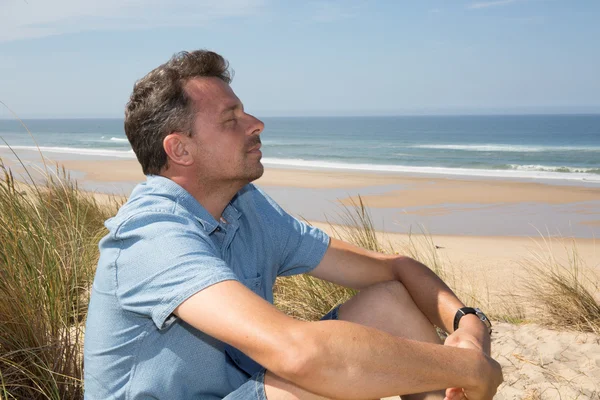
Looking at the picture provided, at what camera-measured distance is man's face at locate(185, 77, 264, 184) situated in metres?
2.00

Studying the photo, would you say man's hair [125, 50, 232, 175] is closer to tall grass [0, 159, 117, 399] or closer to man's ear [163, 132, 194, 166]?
man's ear [163, 132, 194, 166]

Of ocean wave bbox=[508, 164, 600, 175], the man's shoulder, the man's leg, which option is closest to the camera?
the man's shoulder

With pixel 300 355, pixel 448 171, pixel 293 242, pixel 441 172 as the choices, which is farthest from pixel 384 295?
pixel 448 171

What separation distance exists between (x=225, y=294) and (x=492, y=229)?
8813 millimetres

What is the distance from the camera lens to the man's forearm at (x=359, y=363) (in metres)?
1.43

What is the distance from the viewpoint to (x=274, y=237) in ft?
7.20

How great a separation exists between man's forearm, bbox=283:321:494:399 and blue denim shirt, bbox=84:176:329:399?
0.26 m

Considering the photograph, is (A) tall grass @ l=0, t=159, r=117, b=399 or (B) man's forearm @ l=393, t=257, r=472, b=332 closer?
(B) man's forearm @ l=393, t=257, r=472, b=332

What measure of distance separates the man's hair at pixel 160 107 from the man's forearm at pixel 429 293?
92 cm

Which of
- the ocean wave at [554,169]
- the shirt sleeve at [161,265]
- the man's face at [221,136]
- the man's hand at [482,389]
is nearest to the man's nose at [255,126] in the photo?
the man's face at [221,136]

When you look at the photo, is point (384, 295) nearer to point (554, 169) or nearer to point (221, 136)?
point (221, 136)

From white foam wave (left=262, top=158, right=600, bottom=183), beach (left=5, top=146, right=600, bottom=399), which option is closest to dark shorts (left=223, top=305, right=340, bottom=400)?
beach (left=5, top=146, right=600, bottom=399)

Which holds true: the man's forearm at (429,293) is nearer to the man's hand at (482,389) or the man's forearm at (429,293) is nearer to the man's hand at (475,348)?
the man's hand at (475,348)

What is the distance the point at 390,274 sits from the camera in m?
2.37
